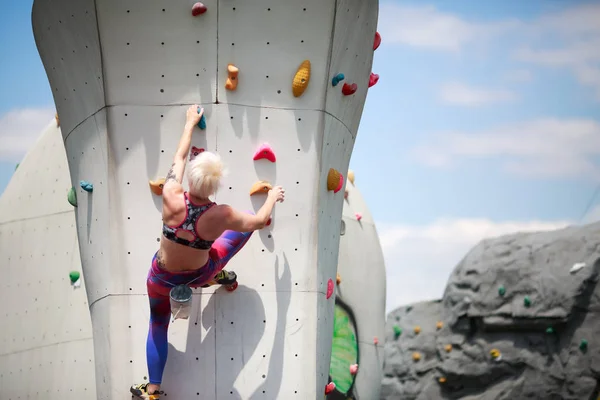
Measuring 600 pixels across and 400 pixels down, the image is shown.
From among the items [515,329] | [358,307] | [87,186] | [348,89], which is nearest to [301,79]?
[348,89]

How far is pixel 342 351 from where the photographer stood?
12.1 meters

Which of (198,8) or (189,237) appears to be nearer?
(189,237)

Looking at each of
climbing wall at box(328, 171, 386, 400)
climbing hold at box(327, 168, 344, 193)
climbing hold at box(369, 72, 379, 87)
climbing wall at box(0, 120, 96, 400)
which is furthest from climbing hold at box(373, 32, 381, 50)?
climbing wall at box(328, 171, 386, 400)

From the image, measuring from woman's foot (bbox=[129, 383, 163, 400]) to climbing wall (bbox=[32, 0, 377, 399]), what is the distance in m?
0.21

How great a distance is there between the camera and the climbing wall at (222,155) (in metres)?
7.14

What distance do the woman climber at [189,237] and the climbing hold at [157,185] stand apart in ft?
1.75

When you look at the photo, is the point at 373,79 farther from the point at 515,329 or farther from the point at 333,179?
the point at 515,329

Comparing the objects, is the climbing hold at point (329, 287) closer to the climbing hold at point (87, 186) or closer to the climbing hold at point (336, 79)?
the climbing hold at point (336, 79)

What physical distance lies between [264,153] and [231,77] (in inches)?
24.8

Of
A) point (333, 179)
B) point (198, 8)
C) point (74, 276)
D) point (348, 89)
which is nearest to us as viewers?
point (198, 8)

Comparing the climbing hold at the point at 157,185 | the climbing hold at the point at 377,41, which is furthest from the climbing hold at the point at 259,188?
the climbing hold at the point at 377,41

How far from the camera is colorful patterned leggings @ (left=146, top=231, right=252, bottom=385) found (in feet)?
21.4

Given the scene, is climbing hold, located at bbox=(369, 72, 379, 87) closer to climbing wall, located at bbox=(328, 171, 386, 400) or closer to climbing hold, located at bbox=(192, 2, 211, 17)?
climbing hold, located at bbox=(192, 2, 211, 17)

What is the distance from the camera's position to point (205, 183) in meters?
6.09
